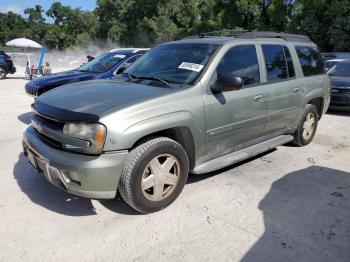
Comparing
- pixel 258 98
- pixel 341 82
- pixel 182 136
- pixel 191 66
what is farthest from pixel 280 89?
pixel 341 82

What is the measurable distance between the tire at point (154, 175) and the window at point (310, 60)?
3019mm

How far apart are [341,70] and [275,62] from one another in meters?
6.31


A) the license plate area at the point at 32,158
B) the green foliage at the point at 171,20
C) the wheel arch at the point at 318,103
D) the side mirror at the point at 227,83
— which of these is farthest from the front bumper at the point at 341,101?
the green foliage at the point at 171,20

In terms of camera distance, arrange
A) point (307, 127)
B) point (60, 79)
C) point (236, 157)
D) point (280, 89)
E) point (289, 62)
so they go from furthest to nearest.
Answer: point (60, 79) < point (307, 127) < point (289, 62) < point (280, 89) < point (236, 157)

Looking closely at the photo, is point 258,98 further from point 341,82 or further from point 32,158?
point 341,82

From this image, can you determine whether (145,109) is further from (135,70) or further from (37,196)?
(37,196)

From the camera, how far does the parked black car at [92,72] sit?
288 inches

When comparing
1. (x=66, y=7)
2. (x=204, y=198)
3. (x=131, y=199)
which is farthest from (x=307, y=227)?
(x=66, y=7)

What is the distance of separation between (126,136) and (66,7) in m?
72.7

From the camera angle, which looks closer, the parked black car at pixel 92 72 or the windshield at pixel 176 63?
the windshield at pixel 176 63

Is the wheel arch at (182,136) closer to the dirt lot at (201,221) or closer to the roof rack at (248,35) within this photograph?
the dirt lot at (201,221)

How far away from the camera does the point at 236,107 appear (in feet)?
14.3

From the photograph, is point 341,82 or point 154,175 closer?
point 154,175

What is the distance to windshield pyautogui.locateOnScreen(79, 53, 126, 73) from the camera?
822cm
